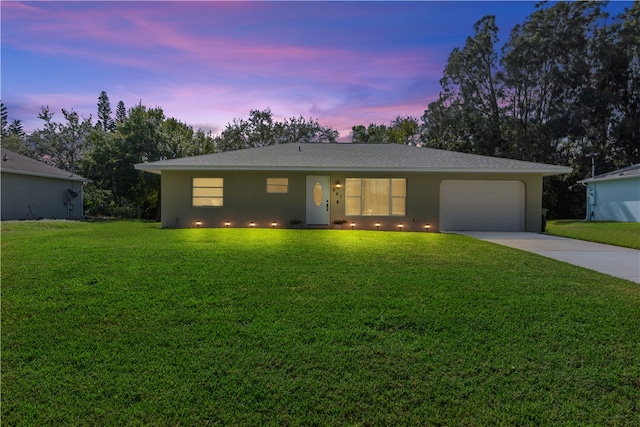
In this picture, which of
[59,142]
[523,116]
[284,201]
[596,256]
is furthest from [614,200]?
[59,142]

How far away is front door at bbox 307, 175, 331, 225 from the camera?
546 inches

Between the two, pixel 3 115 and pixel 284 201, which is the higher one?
pixel 3 115

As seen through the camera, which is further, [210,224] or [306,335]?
[210,224]

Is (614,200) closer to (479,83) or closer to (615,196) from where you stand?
(615,196)

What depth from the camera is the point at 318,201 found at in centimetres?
1392

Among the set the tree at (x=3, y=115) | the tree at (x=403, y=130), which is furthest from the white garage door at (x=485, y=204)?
the tree at (x=3, y=115)

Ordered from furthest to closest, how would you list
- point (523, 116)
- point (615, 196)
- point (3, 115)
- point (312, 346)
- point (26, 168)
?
1. point (3, 115)
2. point (523, 116)
3. point (615, 196)
4. point (26, 168)
5. point (312, 346)

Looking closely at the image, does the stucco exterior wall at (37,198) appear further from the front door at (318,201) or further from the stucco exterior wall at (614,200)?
the stucco exterior wall at (614,200)

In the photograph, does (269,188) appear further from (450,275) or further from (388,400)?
(388,400)

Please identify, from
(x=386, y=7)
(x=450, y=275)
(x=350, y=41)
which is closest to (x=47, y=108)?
(x=350, y=41)

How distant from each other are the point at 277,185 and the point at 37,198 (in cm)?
1321

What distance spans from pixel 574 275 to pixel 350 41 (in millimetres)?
9432

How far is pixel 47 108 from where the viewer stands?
31.2m

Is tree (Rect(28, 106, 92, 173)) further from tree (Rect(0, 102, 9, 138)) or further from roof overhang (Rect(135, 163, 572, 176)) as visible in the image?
roof overhang (Rect(135, 163, 572, 176))
